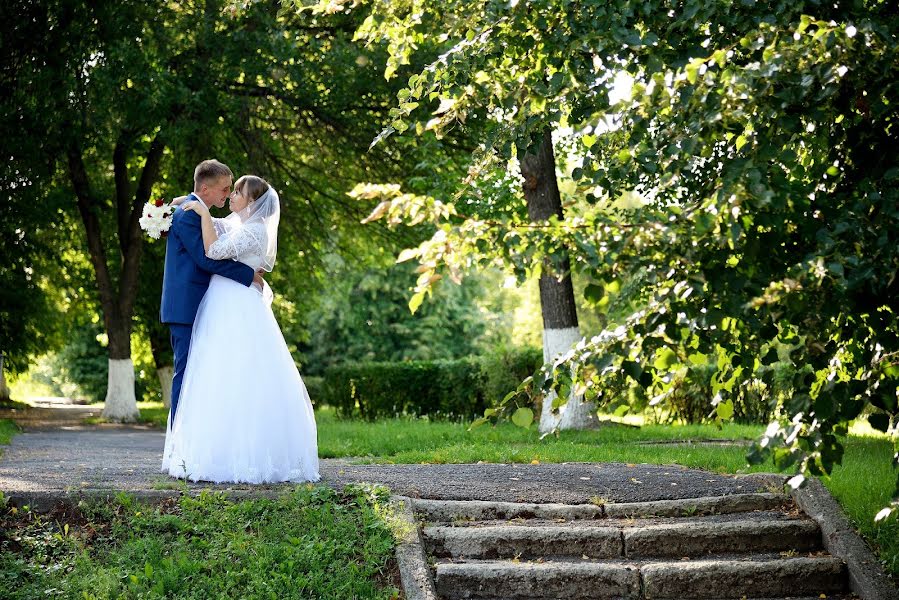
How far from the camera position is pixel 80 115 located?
51.2ft

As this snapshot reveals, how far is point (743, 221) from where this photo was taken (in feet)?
12.6

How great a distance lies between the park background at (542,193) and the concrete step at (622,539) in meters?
0.54

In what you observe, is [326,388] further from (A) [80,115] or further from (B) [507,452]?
(B) [507,452]

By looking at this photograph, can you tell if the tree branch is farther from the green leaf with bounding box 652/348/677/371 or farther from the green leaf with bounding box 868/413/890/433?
the green leaf with bounding box 868/413/890/433

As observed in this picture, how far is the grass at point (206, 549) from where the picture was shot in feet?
17.4

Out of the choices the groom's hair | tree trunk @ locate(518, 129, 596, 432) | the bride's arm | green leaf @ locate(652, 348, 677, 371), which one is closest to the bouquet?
the bride's arm

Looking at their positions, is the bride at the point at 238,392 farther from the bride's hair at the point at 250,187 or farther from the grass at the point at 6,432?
the grass at the point at 6,432

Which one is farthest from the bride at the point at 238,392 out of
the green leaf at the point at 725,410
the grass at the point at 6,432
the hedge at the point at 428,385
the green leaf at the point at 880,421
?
the hedge at the point at 428,385

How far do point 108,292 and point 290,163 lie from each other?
4328mm

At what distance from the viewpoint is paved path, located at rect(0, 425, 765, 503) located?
6.87 m

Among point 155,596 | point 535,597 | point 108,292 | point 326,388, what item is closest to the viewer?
point 155,596

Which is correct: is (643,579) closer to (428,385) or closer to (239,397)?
(239,397)

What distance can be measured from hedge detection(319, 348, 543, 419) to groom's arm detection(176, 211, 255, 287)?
976cm

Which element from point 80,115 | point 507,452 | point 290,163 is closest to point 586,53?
point 507,452
